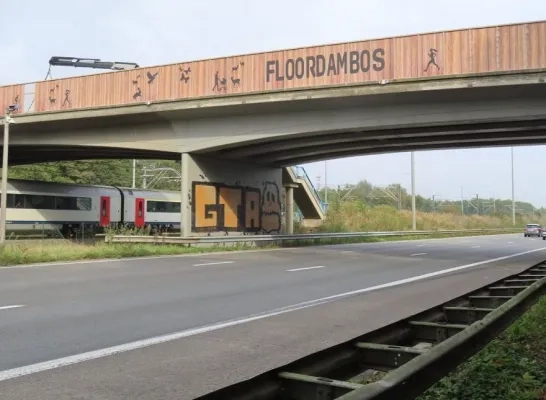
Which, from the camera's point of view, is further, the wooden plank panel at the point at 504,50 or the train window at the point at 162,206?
the train window at the point at 162,206

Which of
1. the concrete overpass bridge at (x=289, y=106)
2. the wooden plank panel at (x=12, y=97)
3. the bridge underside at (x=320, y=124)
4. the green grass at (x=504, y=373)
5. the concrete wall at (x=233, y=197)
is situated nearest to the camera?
the green grass at (x=504, y=373)

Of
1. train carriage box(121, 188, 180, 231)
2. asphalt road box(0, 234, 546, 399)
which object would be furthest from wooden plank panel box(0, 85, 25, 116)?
train carriage box(121, 188, 180, 231)

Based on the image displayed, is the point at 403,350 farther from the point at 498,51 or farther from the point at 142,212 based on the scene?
the point at 142,212

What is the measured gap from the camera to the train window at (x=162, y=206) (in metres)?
42.4

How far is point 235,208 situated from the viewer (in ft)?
89.6

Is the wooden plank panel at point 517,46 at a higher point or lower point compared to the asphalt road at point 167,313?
higher

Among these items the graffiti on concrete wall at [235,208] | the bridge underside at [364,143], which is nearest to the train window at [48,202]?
the bridge underside at [364,143]

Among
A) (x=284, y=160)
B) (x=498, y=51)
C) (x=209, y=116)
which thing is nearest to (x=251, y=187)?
(x=284, y=160)

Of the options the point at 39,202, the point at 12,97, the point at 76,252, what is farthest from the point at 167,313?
the point at 39,202

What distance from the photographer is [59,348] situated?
6.18m

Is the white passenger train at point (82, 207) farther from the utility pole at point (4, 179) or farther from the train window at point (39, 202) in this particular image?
the utility pole at point (4, 179)

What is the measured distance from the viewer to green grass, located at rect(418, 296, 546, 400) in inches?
154

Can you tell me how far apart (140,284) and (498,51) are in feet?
44.0

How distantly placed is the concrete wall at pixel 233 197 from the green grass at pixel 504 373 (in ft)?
65.1
